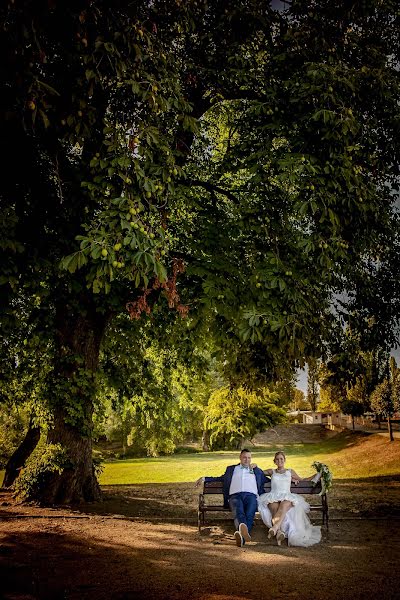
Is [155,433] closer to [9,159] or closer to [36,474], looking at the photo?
[36,474]

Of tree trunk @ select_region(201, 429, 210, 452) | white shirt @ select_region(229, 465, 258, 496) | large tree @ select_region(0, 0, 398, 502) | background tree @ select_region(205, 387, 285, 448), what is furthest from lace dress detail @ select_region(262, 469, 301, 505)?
tree trunk @ select_region(201, 429, 210, 452)

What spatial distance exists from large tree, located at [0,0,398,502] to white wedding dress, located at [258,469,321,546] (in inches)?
93.7

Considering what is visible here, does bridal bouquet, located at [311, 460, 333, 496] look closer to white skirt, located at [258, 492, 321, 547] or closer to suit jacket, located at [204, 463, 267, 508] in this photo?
white skirt, located at [258, 492, 321, 547]

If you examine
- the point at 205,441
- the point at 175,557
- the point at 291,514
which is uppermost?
the point at 291,514

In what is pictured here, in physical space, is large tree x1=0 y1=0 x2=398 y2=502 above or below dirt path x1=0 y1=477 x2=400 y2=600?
above

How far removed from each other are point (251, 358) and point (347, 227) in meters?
4.28

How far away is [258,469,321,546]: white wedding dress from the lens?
7.81 m

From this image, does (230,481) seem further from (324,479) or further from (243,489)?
(324,479)

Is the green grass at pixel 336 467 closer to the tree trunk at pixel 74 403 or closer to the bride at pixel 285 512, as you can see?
the tree trunk at pixel 74 403

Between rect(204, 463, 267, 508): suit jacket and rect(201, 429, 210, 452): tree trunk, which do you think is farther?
rect(201, 429, 210, 452): tree trunk

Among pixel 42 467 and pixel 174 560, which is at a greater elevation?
pixel 42 467

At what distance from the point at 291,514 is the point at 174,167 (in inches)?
235

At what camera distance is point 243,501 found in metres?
8.50

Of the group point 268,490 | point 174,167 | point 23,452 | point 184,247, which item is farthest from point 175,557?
point 23,452
